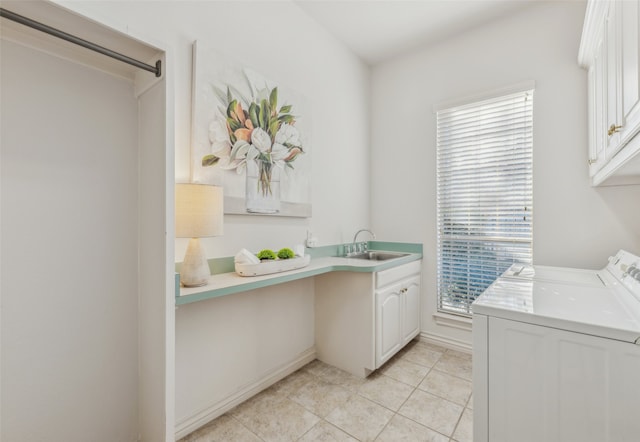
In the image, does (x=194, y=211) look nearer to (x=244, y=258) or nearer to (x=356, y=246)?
(x=244, y=258)

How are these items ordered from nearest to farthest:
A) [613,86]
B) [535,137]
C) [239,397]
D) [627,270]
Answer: [613,86] < [627,270] < [239,397] < [535,137]

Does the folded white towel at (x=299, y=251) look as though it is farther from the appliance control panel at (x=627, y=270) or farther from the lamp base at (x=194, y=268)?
the appliance control panel at (x=627, y=270)

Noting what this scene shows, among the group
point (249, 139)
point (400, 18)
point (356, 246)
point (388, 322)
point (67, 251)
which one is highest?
point (400, 18)

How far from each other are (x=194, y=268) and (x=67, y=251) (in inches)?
19.9

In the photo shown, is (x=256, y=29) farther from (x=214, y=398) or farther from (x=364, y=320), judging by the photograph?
(x=214, y=398)

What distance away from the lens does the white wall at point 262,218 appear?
5.30 ft

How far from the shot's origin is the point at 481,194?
2600 mm

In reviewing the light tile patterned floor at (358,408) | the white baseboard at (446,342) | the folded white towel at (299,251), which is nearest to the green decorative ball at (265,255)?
the folded white towel at (299,251)

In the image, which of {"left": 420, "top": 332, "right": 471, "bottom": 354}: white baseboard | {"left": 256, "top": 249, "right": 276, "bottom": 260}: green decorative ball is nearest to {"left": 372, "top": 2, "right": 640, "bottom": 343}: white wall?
{"left": 420, "top": 332, "right": 471, "bottom": 354}: white baseboard

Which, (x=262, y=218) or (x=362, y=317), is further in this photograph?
(x=362, y=317)

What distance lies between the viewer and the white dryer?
983 millimetres

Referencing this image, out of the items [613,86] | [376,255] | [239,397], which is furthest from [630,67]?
[239,397]

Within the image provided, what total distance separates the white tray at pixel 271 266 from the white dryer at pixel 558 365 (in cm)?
110

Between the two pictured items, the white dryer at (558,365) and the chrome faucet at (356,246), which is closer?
the white dryer at (558,365)
